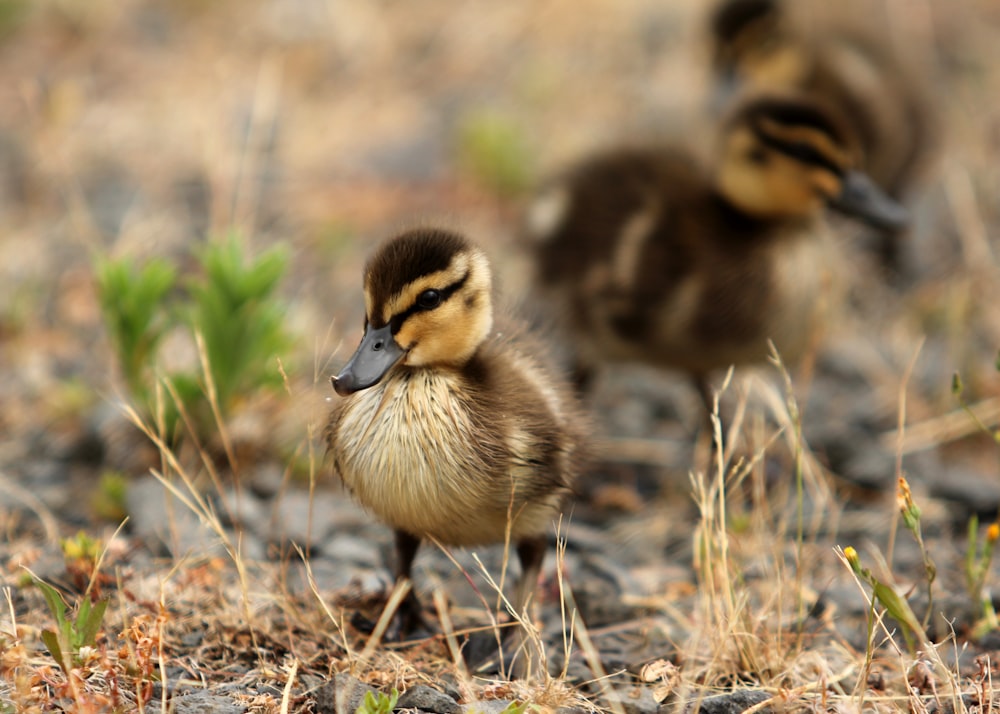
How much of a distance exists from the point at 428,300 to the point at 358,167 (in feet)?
11.1

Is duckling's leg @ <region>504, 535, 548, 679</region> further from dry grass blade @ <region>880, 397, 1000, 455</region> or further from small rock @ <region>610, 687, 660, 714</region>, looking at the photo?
dry grass blade @ <region>880, 397, 1000, 455</region>

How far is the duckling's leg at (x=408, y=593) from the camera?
104 inches

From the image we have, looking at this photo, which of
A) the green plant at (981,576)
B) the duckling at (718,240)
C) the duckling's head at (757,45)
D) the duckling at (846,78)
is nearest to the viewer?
the green plant at (981,576)

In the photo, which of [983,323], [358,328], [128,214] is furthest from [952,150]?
[128,214]

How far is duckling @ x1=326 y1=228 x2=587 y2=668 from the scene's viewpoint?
2.36 m

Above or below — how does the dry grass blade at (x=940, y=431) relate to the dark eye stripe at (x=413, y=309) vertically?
below

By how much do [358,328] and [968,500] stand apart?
6.91 ft

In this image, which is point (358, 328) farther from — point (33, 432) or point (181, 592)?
point (181, 592)

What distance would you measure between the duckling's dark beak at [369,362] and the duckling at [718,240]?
5.08 feet

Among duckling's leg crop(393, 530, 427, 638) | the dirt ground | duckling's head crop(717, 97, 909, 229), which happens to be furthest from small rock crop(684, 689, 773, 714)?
duckling's head crop(717, 97, 909, 229)

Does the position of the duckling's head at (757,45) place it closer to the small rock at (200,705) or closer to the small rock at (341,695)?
the small rock at (341,695)

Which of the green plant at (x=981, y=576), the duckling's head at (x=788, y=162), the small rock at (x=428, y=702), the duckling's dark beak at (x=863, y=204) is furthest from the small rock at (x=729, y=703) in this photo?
the duckling's dark beak at (x=863, y=204)

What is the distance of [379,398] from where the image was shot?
8.02 ft

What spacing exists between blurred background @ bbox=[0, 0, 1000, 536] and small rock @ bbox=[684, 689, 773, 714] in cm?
101
